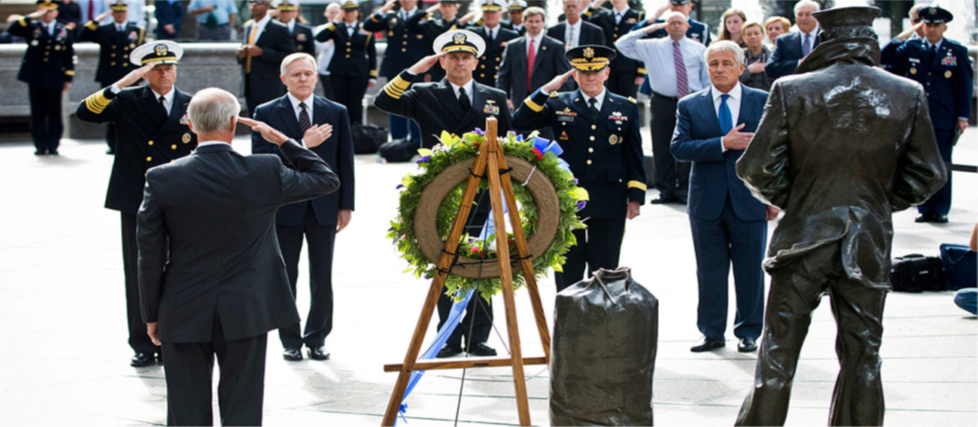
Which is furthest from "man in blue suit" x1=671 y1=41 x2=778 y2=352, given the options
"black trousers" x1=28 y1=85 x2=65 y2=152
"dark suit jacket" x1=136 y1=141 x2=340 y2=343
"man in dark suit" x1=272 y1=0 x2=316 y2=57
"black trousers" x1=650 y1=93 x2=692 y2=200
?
"black trousers" x1=28 y1=85 x2=65 y2=152

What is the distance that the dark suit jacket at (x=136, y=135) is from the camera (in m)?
6.61

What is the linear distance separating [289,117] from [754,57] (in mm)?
6749

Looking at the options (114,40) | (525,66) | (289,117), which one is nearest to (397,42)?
(525,66)

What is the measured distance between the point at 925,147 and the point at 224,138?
9.44 feet

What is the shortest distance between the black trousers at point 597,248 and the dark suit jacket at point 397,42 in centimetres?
900

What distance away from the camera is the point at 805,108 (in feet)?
14.4

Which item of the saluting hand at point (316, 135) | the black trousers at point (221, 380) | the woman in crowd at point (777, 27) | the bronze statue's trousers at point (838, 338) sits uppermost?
the woman in crowd at point (777, 27)

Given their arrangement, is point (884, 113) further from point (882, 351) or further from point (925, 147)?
point (882, 351)

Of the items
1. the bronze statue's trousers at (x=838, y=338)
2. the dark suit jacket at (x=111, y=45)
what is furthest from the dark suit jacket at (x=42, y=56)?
the bronze statue's trousers at (x=838, y=338)

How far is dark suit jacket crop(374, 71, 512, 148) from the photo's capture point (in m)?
6.98

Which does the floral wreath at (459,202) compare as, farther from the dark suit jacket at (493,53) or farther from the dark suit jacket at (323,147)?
the dark suit jacket at (493,53)

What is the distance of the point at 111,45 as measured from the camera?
1548 centimetres

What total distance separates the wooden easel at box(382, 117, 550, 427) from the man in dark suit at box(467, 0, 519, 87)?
28.5 feet

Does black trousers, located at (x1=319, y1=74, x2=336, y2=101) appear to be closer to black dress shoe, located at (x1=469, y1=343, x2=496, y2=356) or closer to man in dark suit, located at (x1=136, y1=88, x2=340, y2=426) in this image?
black dress shoe, located at (x1=469, y1=343, x2=496, y2=356)
